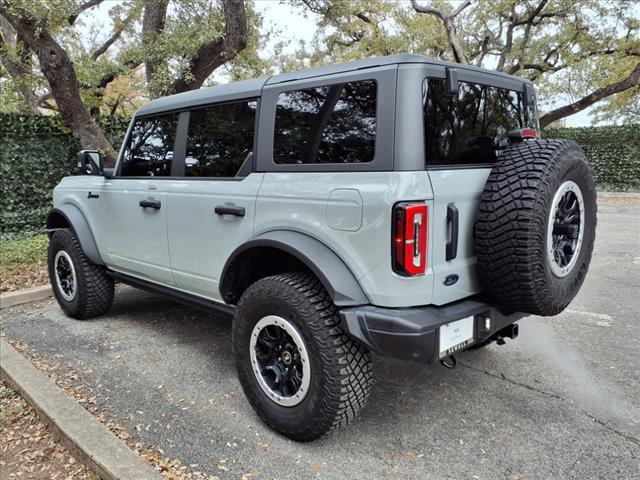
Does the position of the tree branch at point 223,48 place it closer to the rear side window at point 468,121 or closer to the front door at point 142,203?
the front door at point 142,203

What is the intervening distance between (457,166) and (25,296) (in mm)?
4796

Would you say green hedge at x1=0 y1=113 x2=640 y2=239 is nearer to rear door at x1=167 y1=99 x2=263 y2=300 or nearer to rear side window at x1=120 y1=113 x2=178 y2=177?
rear side window at x1=120 y1=113 x2=178 y2=177

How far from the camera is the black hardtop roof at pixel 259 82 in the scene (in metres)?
2.26

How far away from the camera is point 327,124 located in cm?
244

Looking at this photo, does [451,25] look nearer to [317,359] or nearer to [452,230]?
[452,230]

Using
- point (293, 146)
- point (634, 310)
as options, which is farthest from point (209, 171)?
point (634, 310)

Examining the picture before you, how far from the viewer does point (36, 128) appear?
26.0 feet

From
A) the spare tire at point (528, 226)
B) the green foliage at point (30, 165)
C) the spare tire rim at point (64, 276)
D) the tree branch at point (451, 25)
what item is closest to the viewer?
the spare tire at point (528, 226)

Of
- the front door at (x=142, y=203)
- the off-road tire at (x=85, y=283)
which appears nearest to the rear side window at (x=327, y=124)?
the front door at (x=142, y=203)

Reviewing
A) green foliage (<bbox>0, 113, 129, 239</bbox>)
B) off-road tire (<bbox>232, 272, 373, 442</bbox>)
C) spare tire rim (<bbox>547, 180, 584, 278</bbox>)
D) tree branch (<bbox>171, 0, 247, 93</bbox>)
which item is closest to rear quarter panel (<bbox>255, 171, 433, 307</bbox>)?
off-road tire (<bbox>232, 272, 373, 442</bbox>)

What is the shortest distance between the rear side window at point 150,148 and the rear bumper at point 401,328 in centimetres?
195

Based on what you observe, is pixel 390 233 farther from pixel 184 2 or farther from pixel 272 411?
pixel 184 2

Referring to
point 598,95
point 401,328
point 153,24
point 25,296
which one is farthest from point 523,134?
point 598,95

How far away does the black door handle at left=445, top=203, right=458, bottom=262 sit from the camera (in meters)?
2.24
